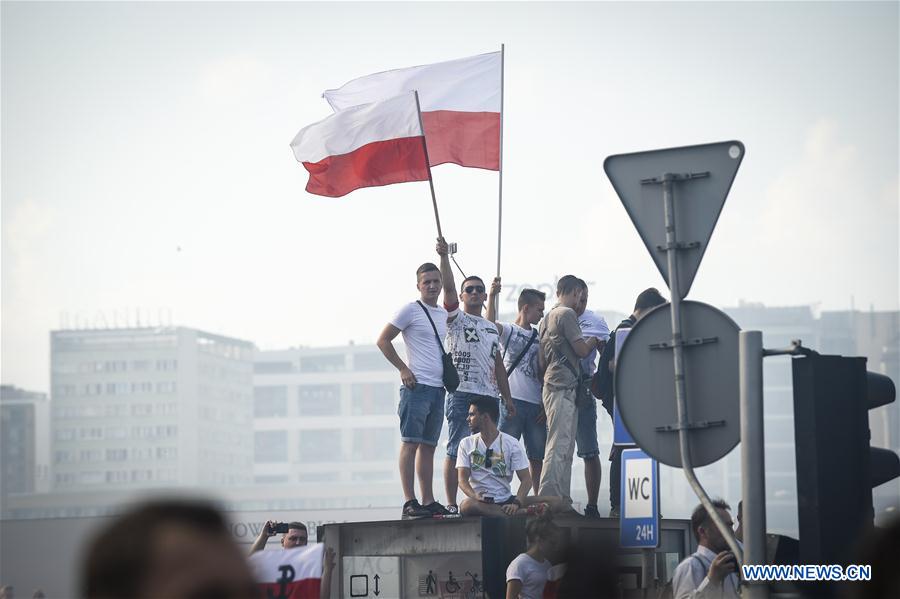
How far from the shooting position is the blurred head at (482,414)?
11.4m

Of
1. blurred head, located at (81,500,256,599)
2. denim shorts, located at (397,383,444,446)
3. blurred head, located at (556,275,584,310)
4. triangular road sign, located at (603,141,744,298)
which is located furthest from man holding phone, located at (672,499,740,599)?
blurred head, located at (81,500,256,599)

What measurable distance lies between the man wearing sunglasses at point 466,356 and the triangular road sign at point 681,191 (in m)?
5.72

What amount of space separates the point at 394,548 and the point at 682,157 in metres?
5.64

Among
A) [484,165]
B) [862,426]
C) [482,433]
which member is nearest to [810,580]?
[862,426]

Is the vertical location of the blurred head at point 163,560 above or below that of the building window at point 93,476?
above

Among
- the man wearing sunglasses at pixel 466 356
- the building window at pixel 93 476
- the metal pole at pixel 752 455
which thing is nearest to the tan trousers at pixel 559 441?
the man wearing sunglasses at pixel 466 356

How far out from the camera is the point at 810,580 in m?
5.57

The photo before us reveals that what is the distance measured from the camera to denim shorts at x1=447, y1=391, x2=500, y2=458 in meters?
12.0

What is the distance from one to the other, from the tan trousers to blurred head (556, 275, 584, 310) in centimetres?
77

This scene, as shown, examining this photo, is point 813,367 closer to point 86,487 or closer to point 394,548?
point 394,548

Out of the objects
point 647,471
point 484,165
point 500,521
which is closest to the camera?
point 647,471

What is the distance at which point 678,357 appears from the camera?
589 centimetres

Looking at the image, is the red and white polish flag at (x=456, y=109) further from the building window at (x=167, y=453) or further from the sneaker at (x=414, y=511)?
the building window at (x=167, y=453)

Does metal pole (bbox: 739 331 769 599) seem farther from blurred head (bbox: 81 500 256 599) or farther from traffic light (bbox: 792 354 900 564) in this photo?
blurred head (bbox: 81 500 256 599)
